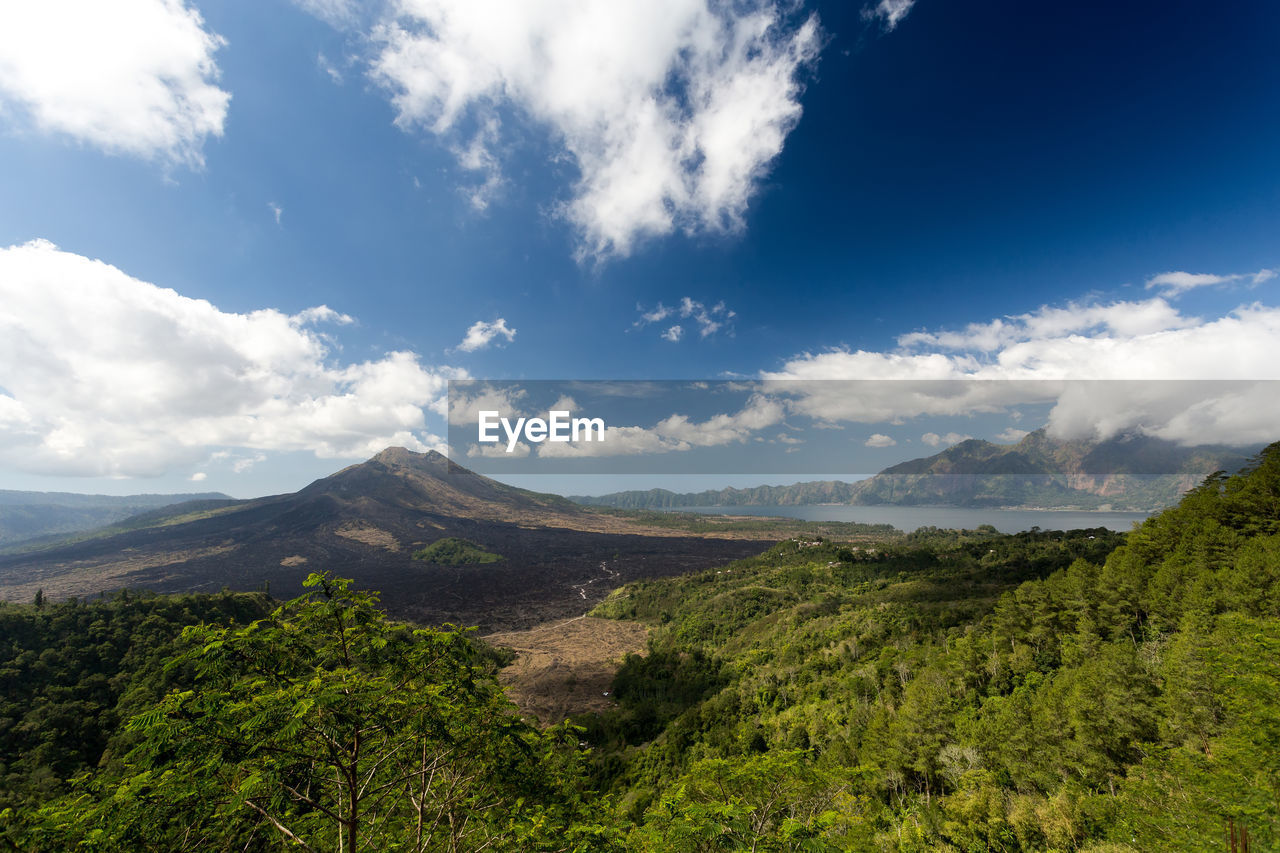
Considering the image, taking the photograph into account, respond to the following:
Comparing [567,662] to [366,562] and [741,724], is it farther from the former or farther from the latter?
[366,562]

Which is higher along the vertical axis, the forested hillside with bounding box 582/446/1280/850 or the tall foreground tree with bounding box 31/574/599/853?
the tall foreground tree with bounding box 31/574/599/853

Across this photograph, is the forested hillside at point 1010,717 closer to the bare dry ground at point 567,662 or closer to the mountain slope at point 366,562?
the bare dry ground at point 567,662

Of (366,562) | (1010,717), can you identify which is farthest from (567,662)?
(366,562)

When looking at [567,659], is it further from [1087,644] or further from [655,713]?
[1087,644]

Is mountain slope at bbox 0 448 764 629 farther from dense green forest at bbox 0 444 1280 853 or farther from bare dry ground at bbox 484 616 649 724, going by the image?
dense green forest at bbox 0 444 1280 853

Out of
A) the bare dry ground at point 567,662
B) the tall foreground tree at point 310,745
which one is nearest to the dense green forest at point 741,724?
the tall foreground tree at point 310,745

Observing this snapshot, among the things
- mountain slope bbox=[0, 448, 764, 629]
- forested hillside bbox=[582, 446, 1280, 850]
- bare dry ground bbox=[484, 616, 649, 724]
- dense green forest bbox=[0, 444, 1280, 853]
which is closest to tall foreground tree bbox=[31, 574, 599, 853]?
dense green forest bbox=[0, 444, 1280, 853]

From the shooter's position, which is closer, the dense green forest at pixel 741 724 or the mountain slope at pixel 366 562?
the dense green forest at pixel 741 724
